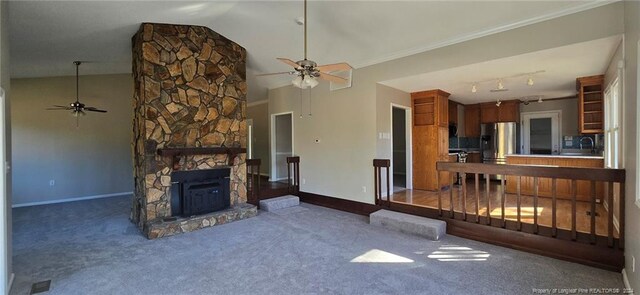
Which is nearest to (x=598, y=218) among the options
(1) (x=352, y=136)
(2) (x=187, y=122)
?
(1) (x=352, y=136)

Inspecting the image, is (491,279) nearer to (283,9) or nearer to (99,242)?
(283,9)

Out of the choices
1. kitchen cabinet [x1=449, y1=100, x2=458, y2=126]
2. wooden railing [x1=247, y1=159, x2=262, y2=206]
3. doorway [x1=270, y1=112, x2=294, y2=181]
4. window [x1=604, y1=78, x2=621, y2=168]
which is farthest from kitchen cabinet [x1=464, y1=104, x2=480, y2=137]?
wooden railing [x1=247, y1=159, x2=262, y2=206]

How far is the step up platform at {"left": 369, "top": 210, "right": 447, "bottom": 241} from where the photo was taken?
396cm

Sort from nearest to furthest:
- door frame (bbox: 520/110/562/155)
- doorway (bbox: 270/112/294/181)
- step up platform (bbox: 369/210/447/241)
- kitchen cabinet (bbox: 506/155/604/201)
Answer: step up platform (bbox: 369/210/447/241) < kitchen cabinet (bbox: 506/155/604/201) < door frame (bbox: 520/110/562/155) < doorway (bbox: 270/112/294/181)

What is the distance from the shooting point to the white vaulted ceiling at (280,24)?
136 inches

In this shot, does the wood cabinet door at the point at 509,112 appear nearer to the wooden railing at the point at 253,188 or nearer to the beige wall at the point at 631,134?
the beige wall at the point at 631,134

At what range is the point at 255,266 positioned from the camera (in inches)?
122

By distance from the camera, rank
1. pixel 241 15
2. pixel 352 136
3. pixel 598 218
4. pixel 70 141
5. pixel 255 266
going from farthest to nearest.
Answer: pixel 70 141 → pixel 352 136 → pixel 241 15 → pixel 598 218 → pixel 255 266

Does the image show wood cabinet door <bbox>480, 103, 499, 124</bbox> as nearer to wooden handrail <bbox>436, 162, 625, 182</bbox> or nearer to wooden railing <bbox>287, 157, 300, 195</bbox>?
wooden handrail <bbox>436, 162, 625, 182</bbox>

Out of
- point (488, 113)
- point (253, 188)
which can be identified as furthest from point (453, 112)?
point (253, 188)

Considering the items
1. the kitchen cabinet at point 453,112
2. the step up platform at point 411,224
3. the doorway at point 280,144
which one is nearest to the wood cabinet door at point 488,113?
the kitchen cabinet at point 453,112

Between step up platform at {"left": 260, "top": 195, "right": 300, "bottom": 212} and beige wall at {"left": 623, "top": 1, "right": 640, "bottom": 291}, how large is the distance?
4863 mm

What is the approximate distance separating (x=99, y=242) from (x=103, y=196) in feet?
13.5

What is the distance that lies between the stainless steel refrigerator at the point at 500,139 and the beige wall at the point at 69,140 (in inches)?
388
